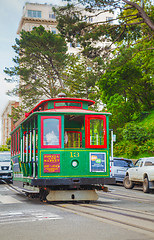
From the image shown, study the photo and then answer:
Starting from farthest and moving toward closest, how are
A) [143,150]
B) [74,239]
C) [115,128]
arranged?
[115,128] → [143,150] → [74,239]

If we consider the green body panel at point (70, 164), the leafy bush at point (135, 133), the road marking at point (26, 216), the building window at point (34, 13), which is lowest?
the road marking at point (26, 216)

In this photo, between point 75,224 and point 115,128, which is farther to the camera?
point 115,128

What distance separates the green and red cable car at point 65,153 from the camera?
1353cm

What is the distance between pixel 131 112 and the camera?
40.2 meters

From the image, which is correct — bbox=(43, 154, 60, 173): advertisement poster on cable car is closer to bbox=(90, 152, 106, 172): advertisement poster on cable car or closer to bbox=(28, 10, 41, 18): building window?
bbox=(90, 152, 106, 172): advertisement poster on cable car

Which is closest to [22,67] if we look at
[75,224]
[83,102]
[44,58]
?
[44,58]

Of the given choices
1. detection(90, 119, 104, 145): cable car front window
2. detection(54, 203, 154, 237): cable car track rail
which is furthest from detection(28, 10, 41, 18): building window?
detection(54, 203, 154, 237): cable car track rail

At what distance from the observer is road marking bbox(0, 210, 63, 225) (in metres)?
9.31

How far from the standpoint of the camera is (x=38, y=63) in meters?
46.6

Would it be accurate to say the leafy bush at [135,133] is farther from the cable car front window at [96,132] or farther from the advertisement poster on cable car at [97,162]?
the advertisement poster on cable car at [97,162]

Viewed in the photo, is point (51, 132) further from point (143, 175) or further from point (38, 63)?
point (38, 63)

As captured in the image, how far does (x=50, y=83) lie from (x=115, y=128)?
38.6 ft

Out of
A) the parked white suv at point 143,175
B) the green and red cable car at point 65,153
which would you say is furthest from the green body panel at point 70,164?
the parked white suv at point 143,175

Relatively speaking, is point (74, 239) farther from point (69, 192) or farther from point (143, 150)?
point (143, 150)
